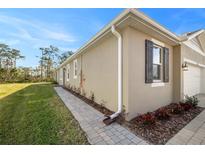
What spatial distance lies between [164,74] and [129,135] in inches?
139

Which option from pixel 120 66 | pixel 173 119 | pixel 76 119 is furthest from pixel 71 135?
pixel 173 119

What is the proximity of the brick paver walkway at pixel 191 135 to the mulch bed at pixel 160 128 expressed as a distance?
113mm

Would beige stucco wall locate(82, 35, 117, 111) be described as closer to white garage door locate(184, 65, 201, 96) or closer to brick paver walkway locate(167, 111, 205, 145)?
brick paver walkway locate(167, 111, 205, 145)

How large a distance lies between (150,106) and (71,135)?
3020 millimetres

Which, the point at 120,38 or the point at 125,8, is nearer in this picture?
the point at 125,8

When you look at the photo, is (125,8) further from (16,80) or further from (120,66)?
(16,80)

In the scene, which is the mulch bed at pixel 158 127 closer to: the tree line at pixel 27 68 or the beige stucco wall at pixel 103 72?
the beige stucco wall at pixel 103 72

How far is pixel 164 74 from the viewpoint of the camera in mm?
5523

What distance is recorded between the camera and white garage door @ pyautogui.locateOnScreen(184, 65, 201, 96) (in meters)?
7.57

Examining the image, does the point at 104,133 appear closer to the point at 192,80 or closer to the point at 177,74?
the point at 177,74
